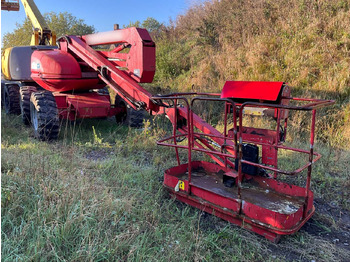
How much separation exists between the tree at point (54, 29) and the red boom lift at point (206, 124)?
48.2ft

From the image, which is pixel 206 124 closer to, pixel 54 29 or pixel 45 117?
pixel 45 117

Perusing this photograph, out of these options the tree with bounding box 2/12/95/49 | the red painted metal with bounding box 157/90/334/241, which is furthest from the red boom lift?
the tree with bounding box 2/12/95/49

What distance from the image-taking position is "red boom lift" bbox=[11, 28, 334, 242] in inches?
117

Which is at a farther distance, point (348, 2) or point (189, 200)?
point (348, 2)

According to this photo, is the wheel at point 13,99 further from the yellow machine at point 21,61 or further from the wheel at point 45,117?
the wheel at point 45,117

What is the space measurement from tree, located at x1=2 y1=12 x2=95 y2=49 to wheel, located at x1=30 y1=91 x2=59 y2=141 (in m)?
15.3

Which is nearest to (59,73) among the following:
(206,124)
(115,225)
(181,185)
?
(206,124)

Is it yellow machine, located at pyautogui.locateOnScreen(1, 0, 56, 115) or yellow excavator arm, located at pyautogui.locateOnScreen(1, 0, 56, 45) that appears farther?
yellow excavator arm, located at pyautogui.locateOnScreen(1, 0, 56, 45)

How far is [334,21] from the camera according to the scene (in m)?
7.66

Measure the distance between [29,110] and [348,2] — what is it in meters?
8.55

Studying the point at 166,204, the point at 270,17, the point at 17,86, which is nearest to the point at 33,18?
the point at 17,86

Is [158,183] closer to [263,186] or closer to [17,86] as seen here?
[263,186]

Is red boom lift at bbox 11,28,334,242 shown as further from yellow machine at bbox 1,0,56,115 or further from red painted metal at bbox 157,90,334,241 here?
yellow machine at bbox 1,0,56,115

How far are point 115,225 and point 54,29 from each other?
2341cm
